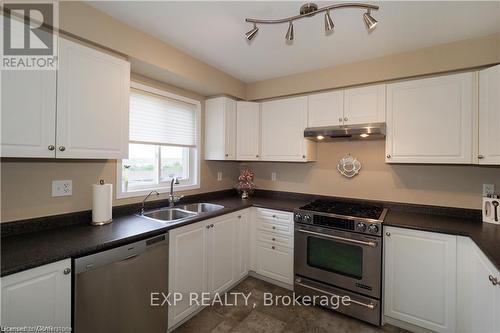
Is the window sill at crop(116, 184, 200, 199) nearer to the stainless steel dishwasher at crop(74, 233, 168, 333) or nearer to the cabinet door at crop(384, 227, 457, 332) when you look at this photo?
the stainless steel dishwasher at crop(74, 233, 168, 333)

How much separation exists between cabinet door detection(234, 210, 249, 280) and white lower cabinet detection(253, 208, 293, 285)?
11 cm

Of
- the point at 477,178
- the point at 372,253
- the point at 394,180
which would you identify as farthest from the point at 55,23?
the point at 477,178

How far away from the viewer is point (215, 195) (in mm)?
3184

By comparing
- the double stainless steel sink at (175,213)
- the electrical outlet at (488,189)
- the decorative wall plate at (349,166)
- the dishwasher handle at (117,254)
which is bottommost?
the dishwasher handle at (117,254)

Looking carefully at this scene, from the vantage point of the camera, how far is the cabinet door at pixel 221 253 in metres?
2.24

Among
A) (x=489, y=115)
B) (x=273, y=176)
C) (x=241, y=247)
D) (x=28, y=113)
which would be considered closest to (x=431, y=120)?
(x=489, y=115)

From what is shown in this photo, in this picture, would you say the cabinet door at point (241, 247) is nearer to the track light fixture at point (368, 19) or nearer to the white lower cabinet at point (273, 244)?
the white lower cabinet at point (273, 244)

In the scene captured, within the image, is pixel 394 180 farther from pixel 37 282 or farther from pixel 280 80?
pixel 37 282

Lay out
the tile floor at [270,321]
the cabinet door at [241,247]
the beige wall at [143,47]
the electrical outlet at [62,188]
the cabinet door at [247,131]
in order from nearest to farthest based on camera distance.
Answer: the beige wall at [143,47], the electrical outlet at [62,188], the tile floor at [270,321], the cabinet door at [241,247], the cabinet door at [247,131]

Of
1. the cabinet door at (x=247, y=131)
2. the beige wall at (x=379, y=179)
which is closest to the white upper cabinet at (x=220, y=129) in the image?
the cabinet door at (x=247, y=131)

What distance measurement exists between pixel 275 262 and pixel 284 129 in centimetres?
157

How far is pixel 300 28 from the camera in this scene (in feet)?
6.10

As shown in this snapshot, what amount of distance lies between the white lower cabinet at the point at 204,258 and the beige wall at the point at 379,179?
0.92m

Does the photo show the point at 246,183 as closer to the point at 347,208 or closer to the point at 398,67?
the point at 347,208
